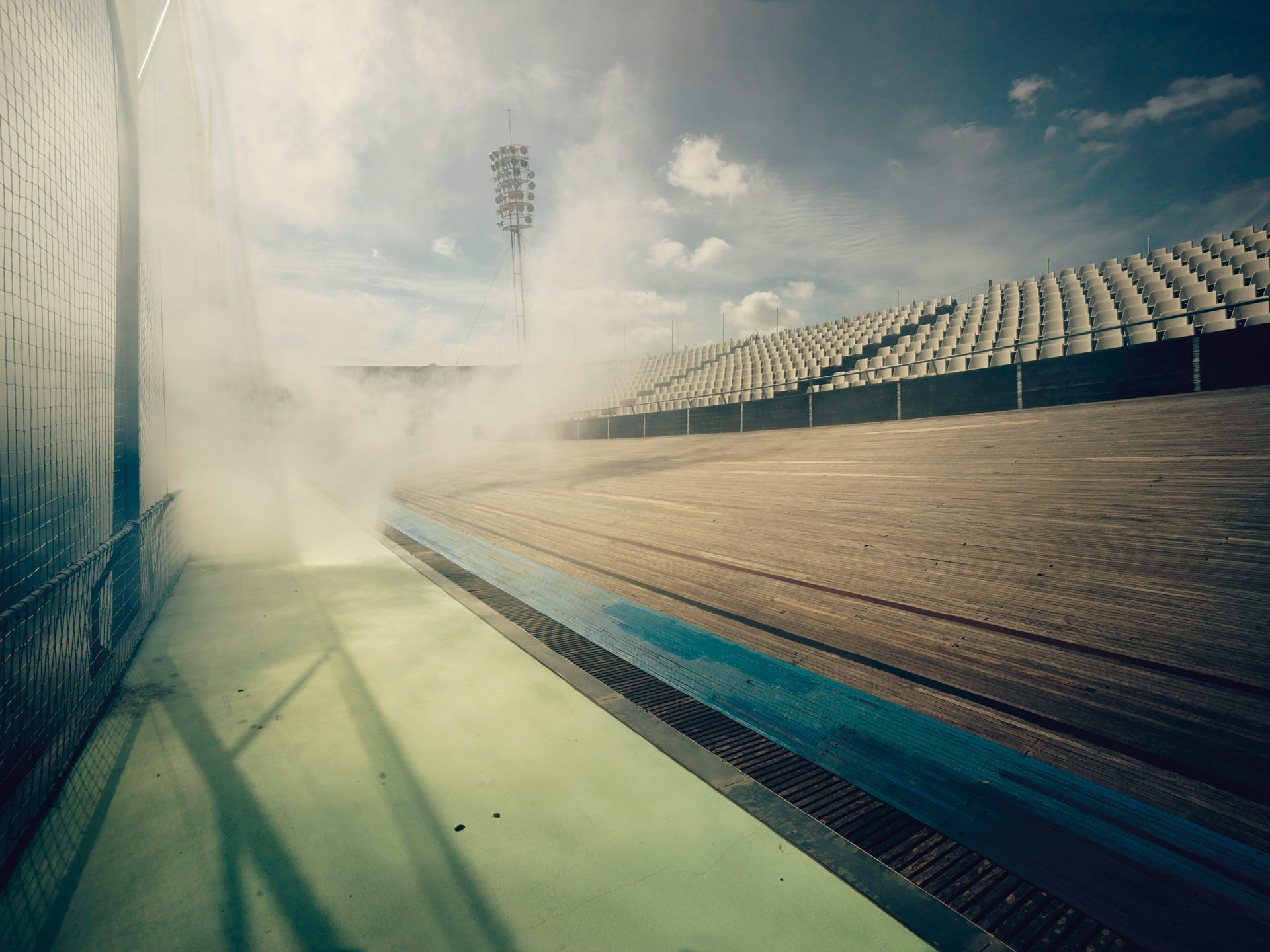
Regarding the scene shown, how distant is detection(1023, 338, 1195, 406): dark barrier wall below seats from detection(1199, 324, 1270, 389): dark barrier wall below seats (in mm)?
131

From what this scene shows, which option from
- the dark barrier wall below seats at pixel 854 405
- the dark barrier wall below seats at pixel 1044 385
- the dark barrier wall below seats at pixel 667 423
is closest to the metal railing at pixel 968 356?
the dark barrier wall below seats at pixel 854 405

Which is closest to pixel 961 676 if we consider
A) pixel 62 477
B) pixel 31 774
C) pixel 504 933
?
pixel 504 933

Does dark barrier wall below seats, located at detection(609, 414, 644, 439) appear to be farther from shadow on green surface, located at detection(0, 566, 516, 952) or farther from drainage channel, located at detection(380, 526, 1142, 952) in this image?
shadow on green surface, located at detection(0, 566, 516, 952)

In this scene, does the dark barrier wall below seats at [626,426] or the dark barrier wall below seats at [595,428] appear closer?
the dark barrier wall below seats at [626,426]

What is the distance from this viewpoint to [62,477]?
2.80 meters

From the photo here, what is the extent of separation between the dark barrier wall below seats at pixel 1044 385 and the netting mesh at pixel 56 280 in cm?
998

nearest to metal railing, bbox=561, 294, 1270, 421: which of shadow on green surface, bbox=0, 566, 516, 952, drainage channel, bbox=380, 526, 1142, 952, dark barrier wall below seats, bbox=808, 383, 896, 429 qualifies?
dark barrier wall below seats, bbox=808, 383, 896, 429

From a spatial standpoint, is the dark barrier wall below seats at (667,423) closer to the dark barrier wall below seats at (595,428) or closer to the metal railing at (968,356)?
the metal railing at (968,356)

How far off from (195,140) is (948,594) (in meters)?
11.4

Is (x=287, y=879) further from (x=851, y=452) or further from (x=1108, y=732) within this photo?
(x=851, y=452)

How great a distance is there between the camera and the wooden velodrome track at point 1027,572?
1979 millimetres

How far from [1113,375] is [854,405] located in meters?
3.73

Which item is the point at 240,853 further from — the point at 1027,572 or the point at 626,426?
the point at 626,426

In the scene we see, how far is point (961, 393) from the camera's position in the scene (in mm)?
9023
